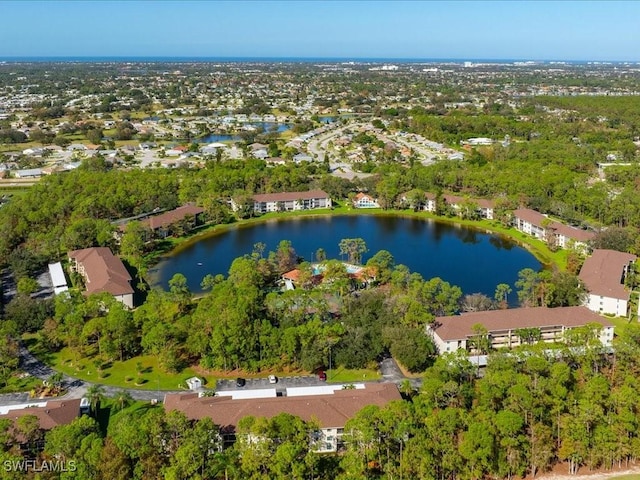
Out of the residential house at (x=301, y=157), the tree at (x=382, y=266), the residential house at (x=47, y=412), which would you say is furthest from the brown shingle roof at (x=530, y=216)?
the residential house at (x=47, y=412)

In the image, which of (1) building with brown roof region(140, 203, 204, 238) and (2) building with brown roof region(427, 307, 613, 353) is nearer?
(2) building with brown roof region(427, 307, 613, 353)

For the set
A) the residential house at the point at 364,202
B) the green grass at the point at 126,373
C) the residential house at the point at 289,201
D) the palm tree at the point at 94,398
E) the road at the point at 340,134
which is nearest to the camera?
the palm tree at the point at 94,398

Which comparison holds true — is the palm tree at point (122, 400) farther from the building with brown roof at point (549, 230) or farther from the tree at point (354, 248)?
the building with brown roof at point (549, 230)

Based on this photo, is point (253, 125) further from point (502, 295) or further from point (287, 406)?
point (287, 406)

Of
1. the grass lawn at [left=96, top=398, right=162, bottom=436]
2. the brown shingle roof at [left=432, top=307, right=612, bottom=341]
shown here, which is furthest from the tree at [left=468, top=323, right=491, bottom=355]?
the grass lawn at [left=96, top=398, right=162, bottom=436]

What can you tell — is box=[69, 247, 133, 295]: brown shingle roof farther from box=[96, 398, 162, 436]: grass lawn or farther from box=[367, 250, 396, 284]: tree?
box=[367, 250, 396, 284]: tree

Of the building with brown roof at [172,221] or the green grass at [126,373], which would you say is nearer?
the green grass at [126,373]

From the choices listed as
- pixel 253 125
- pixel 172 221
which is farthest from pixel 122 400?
pixel 253 125
